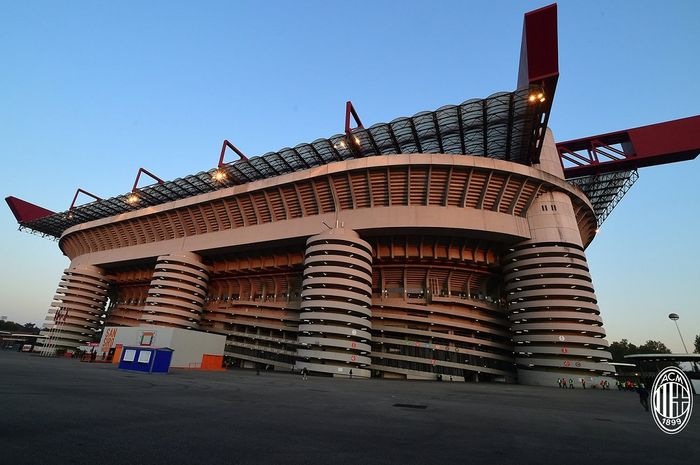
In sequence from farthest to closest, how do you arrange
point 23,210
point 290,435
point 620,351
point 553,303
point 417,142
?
point 620,351 → point 23,210 → point 417,142 → point 553,303 → point 290,435

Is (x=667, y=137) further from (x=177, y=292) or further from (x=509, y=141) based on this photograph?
(x=177, y=292)

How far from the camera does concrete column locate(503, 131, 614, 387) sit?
3869 cm

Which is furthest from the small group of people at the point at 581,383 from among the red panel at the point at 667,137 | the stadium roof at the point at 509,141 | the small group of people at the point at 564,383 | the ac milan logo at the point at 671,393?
the red panel at the point at 667,137

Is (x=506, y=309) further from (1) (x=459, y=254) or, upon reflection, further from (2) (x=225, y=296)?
(2) (x=225, y=296)

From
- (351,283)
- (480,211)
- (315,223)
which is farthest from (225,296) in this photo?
(480,211)

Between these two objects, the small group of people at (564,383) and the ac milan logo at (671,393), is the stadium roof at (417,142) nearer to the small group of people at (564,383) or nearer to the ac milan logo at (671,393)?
the small group of people at (564,383)

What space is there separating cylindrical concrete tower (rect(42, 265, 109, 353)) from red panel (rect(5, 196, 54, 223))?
21.3 m

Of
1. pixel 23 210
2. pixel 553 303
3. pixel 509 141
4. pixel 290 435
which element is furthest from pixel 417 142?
pixel 23 210

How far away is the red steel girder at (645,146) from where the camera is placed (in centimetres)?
4719

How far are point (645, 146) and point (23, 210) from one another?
124 meters

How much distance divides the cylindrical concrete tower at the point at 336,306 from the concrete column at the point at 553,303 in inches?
748

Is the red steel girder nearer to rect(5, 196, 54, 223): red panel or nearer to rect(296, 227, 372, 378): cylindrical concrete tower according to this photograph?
rect(296, 227, 372, 378): cylindrical concrete tower

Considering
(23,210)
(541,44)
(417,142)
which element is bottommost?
(417,142)

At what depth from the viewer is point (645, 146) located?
4931 cm
